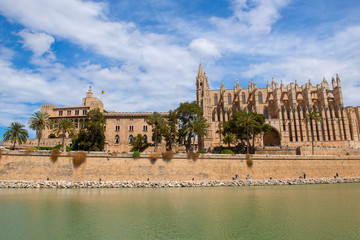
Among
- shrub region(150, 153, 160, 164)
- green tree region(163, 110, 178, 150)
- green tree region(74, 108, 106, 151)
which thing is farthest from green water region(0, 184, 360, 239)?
green tree region(163, 110, 178, 150)

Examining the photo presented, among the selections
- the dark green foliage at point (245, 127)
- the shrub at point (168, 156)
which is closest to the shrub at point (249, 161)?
the dark green foliage at point (245, 127)

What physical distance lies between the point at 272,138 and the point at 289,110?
774 centimetres

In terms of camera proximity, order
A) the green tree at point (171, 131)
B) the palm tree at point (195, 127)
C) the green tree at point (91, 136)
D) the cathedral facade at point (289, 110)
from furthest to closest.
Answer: the cathedral facade at point (289, 110) → the green tree at point (171, 131) → the palm tree at point (195, 127) → the green tree at point (91, 136)

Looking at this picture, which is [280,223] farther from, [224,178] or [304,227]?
[224,178]

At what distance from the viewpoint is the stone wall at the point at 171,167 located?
29969 millimetres

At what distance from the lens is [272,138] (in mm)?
58219

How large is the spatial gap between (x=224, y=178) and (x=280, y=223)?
19.2m

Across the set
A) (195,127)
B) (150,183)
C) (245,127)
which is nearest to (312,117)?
(245,127)

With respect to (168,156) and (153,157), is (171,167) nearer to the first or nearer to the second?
(168,156)

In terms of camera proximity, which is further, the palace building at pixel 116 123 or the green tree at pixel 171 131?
the palace building at pixel 116 123

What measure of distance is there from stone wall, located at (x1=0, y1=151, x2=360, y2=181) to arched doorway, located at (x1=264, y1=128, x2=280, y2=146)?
21146mm

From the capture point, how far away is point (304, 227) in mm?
12891

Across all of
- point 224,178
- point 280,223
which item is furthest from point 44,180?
point 280,223

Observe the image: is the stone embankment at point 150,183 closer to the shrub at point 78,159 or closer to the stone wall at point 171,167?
the stone wall at point 171,167
